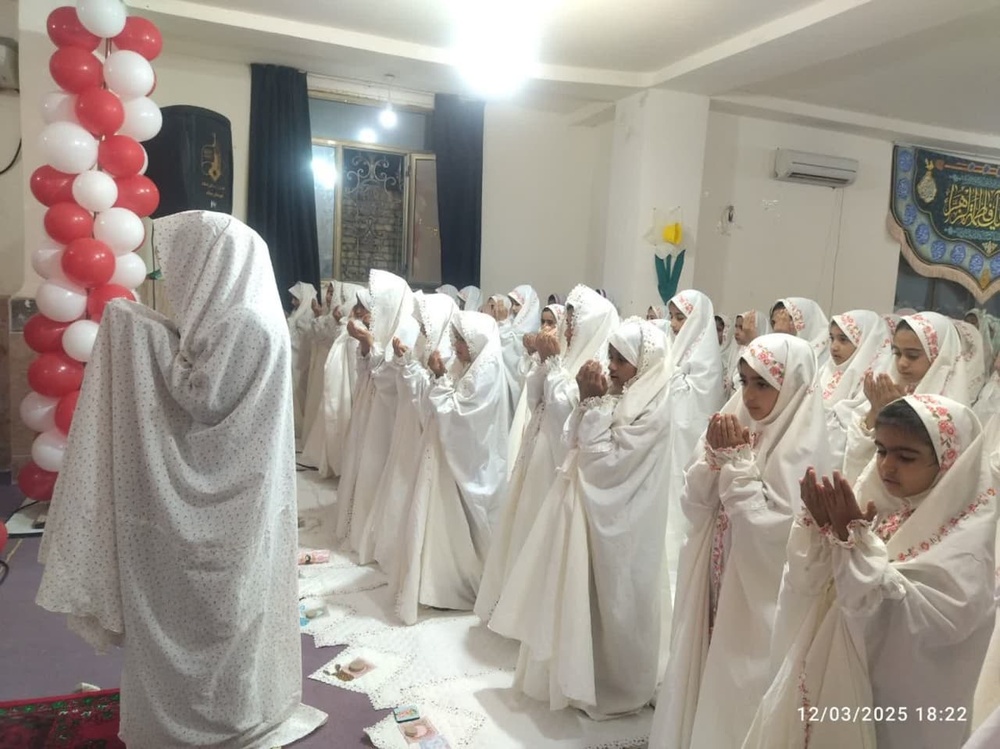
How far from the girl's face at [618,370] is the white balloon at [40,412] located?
3048 mm

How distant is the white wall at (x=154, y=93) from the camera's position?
13.7ft

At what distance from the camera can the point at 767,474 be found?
178 centimetres

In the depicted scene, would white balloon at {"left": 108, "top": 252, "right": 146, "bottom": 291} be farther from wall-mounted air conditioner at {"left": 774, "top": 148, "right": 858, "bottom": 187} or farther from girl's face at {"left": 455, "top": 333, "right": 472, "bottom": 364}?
wall-mounted air conditioner at {"left": 774, "top": 148, "right": 858, "bottom": 187}

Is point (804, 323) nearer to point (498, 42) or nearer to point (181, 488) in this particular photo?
point (498, 42)

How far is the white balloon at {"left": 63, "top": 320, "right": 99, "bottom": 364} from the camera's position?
3.52 metres

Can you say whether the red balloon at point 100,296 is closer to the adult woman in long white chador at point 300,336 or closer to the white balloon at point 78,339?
the white balloon at point 78,339

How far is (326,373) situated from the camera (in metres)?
4.62

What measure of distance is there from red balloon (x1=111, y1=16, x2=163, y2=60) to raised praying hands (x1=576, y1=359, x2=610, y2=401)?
3310 millimetres

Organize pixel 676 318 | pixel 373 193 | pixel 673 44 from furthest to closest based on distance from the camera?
pixel 373 193, pixel 673 44, pixel 676 318

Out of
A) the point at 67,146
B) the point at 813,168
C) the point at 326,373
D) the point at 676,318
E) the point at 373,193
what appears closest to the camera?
the point at 67,146

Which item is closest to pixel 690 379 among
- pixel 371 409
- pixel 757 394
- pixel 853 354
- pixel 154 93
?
pixel 853 354

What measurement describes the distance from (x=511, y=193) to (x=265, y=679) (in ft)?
18.5

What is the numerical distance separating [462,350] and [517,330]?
6.59 ft

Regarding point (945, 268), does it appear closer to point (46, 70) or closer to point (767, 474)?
point (767, 474)
